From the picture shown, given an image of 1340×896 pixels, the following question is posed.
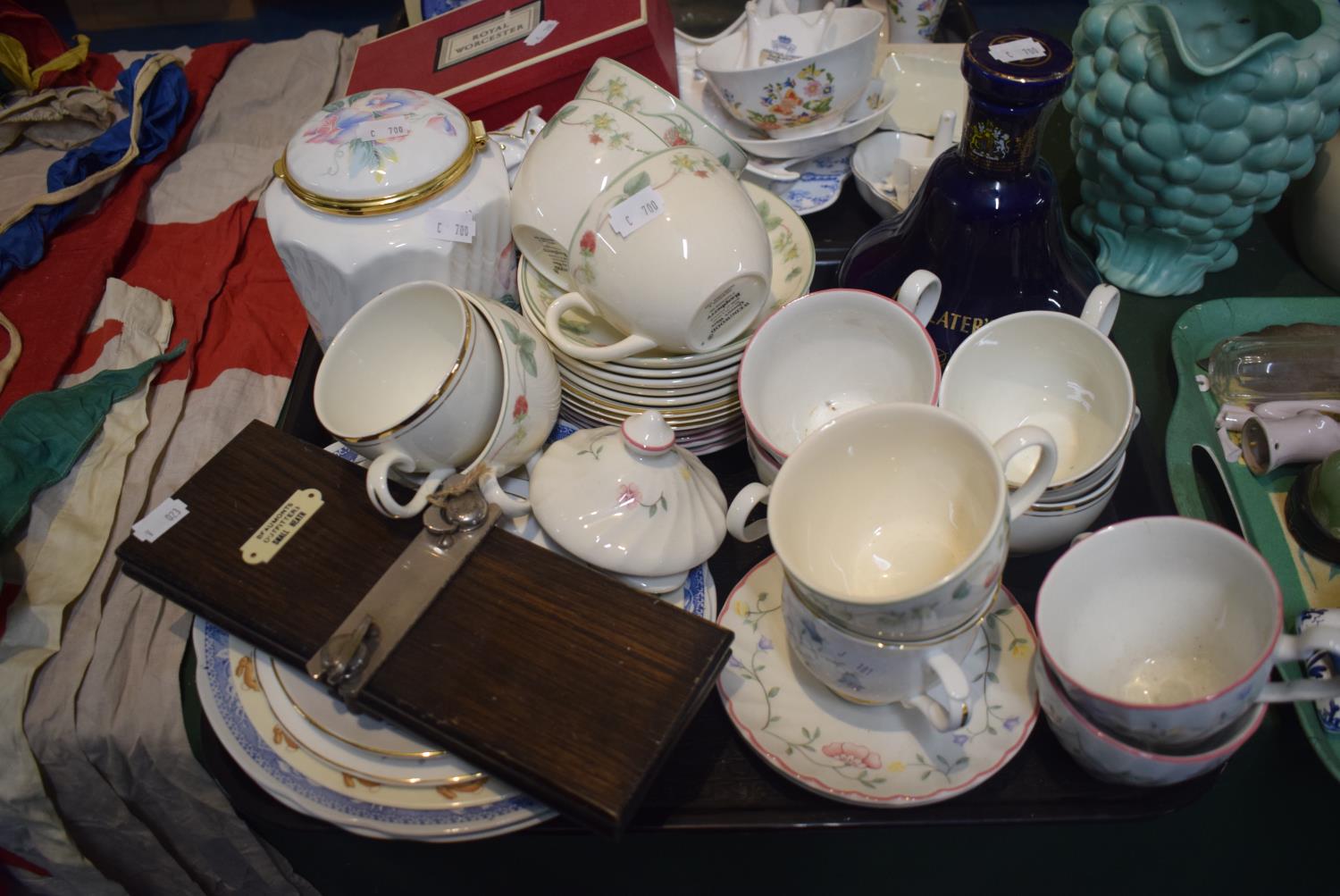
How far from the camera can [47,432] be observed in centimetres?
98

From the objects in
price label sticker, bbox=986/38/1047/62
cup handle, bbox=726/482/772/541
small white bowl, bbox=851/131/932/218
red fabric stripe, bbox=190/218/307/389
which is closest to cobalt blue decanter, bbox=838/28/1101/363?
price label sticker, bbox=986/38/1047/62

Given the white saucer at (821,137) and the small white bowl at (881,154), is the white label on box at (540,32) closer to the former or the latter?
the white saucer at (821,137)

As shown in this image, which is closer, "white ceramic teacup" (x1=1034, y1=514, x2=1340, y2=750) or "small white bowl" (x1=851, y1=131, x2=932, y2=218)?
"white ceramic teacup" (x1=1034, y1=514, x2=1340, y2=750)

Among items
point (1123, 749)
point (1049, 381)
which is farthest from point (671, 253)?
point (1123, 749)

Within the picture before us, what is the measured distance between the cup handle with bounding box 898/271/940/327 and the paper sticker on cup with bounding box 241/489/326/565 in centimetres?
51

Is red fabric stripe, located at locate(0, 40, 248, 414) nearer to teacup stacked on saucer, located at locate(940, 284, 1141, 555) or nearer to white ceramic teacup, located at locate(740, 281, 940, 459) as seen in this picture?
white ceramic teacup, located at locate(740, 281, 940, 459)

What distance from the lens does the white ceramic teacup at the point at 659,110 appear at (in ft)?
2.88

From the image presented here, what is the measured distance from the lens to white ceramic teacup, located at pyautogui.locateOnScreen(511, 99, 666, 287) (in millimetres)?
816

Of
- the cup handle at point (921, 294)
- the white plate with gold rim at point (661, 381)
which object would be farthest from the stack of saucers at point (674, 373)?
the cup handle at point (921, 294)

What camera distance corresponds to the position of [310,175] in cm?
86

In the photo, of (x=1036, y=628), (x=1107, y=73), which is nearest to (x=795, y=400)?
Result: (x=1036, y=628)

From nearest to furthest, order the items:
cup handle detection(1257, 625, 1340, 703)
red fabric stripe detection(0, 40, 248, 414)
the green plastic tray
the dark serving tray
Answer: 1. cup handle detection(1257, 625, 1340, 703)
2. the dark serving tray
3. the green plastic tray
4. red fabric stripe detection(0, 40, 248, 414)

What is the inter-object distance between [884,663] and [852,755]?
3.9 inches

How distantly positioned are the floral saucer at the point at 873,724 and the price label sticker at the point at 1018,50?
424mm
